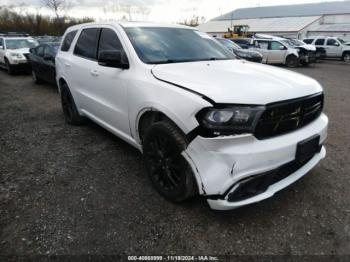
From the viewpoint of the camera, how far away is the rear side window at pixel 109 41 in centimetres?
338

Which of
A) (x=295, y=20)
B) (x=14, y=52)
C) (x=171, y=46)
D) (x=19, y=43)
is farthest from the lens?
(x=295, y=20)

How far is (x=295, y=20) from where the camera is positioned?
42.0 metres

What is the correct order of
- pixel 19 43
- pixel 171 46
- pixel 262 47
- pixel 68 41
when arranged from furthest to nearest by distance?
pixel 262 47
pixel 19 43
pixel 68 41
pixel 171 46

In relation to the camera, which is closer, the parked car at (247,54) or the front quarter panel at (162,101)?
the front quarter panel at (162,101)

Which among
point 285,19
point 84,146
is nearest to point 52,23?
point 285,19

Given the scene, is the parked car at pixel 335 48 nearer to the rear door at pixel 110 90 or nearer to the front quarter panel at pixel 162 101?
the rear door at pixel 110 90

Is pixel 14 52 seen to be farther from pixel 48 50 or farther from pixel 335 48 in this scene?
pixel 335 48

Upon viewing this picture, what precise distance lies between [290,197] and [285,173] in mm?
522

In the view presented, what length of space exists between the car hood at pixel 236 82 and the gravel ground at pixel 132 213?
1117 millimetres

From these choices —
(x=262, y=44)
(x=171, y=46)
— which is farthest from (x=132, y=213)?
(x=262, y=44)

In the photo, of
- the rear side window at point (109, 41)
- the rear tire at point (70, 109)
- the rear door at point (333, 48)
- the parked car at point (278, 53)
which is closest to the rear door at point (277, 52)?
the parked car at point (278, 53)

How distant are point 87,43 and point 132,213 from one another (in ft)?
9.01

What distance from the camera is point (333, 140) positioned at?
4.41m

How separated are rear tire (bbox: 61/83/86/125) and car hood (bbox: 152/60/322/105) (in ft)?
8.52
